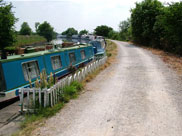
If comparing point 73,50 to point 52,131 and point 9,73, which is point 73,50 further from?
point 52,131

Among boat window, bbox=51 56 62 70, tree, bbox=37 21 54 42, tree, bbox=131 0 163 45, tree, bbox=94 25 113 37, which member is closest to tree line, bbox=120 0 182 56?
tree, bbox=131 0 163 45

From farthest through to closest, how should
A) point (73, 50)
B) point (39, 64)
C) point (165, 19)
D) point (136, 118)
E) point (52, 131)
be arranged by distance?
point (165, 19) → point (73, 50) → point (39, 64) → point (136, 118) → point (52, 131)

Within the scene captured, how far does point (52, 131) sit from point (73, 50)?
27.1 feet

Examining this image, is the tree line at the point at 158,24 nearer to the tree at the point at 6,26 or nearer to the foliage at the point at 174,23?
the foliage at the point at 174,23

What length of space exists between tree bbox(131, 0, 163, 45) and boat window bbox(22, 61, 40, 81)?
24185 millimetres

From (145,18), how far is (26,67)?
2675 centimetres

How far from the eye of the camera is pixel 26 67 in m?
7.77

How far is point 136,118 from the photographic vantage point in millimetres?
5191

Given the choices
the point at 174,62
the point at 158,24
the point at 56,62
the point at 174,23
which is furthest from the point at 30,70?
the point at 158,24

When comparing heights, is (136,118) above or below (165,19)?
below

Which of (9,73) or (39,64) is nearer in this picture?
(9,73)

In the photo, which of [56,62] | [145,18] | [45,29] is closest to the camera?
[56,62]

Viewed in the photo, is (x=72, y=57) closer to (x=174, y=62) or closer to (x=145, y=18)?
(x=174, y=62)

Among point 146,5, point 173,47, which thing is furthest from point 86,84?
point 146,5
